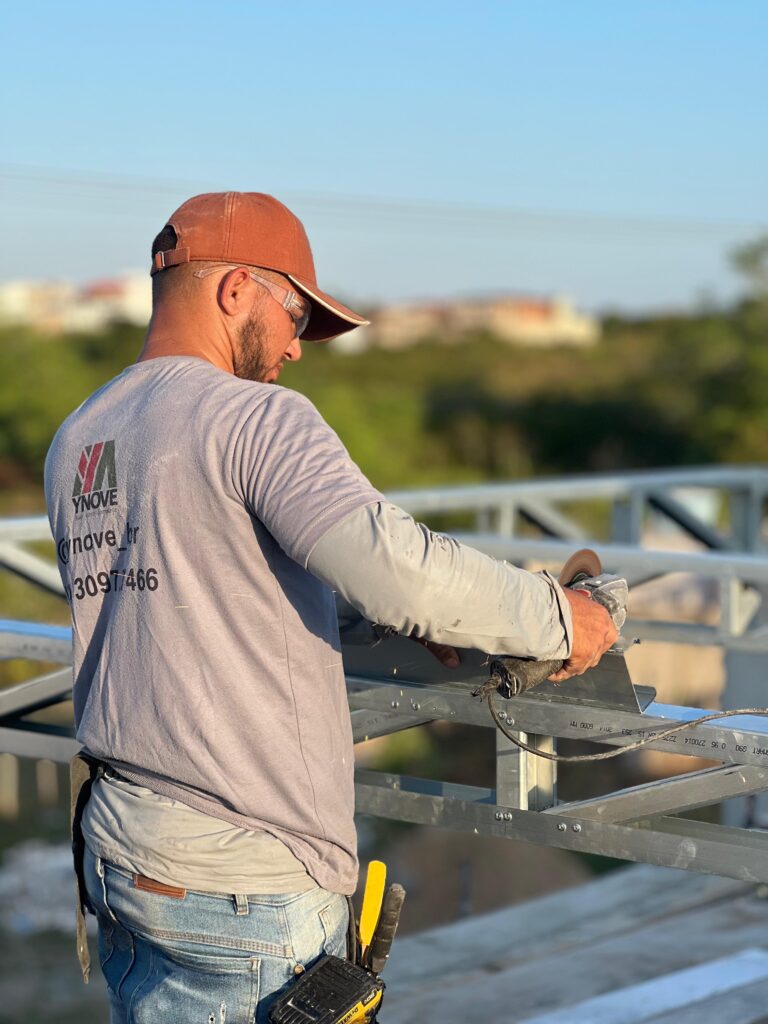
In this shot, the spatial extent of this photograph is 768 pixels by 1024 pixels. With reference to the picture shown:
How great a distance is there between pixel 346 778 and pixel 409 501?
373 centimetres

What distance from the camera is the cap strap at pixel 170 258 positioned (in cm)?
203

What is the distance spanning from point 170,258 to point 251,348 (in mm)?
184

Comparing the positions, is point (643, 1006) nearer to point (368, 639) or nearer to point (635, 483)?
point (368, 639)

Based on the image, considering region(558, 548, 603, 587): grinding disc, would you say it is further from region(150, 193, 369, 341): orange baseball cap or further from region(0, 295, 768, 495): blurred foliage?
region(0, 295, 768, 495): blurred foliage

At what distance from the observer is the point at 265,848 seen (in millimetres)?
1945

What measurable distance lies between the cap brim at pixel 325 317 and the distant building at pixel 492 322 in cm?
4121

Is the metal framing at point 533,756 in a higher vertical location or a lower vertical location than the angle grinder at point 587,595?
lower

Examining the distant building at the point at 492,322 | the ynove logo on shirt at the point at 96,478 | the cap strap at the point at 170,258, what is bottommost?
the ynove logo on shirt at the point at 96,478

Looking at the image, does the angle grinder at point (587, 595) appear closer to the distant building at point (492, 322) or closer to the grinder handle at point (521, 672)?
the grinder handle at point (521, 672)

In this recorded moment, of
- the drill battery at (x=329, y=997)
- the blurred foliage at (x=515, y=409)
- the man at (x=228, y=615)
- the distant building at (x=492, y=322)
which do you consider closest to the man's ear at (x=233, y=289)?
the man at (x=228, y=615)

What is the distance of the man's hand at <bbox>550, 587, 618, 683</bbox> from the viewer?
6.45ft

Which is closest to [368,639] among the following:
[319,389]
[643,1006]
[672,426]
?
[643,1006]

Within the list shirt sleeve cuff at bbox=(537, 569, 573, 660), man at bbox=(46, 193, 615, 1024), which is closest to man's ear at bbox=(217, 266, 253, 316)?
man at bbox=(46, 193, 615, 1024)

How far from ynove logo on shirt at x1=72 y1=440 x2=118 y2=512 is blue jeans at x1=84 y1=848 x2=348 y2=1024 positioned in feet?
1.85
